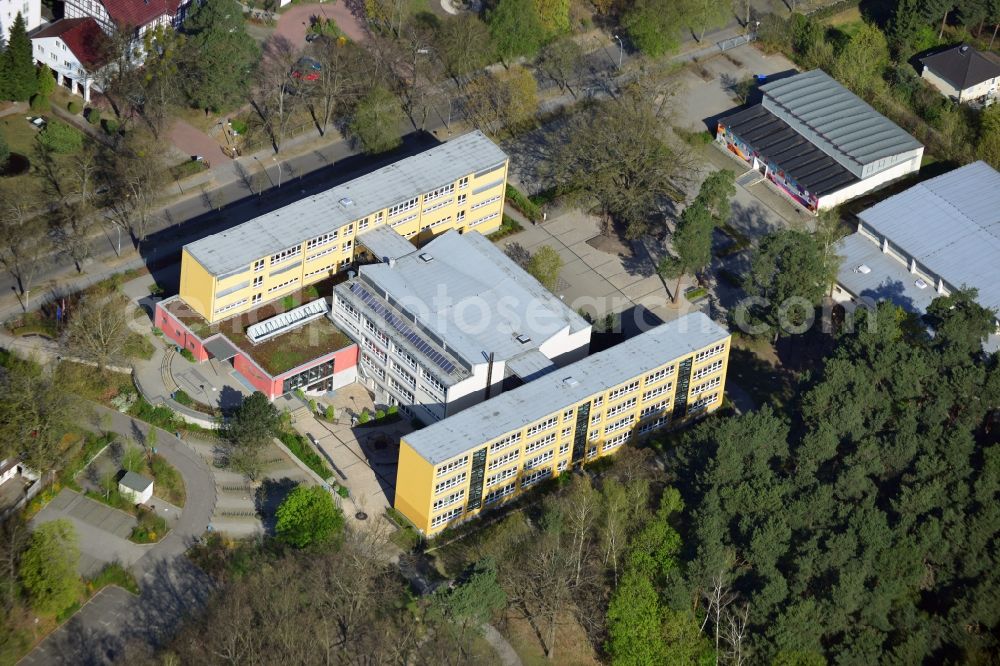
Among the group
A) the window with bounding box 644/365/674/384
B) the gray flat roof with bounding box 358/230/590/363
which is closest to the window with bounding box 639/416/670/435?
the window with bounding box 644/365/674/384

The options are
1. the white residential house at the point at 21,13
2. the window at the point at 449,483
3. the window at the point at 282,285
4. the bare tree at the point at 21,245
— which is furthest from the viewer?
the white residential house at the point at 21,13

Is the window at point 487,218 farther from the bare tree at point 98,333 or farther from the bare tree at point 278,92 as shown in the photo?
the bare tree at point 98,333

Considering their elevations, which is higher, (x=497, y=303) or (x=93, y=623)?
(x=497, y=303)

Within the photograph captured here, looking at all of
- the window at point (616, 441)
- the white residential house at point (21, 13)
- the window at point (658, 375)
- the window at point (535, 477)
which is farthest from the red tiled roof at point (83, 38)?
the window at point (658, 375)

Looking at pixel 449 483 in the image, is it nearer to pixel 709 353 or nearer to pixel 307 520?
pixel 307 520

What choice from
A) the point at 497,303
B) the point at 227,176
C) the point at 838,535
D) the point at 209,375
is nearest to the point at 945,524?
the point at 838,535

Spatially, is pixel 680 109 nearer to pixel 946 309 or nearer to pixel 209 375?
pixel 946 309
